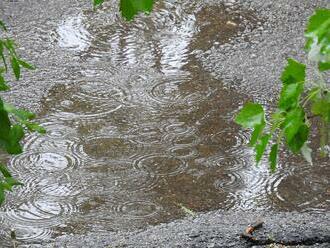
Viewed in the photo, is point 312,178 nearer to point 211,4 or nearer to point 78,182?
point 78,182

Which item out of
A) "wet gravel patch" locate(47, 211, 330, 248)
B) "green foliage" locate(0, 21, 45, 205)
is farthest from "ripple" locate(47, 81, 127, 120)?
"green foliage" locate(0, 21, 45, 205)

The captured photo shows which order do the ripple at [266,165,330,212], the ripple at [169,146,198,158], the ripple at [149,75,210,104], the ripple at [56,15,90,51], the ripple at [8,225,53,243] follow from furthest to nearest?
the ripple at [56,15,90,51] → the ripple at [149,75,210,104] → the ripple at [169,146,198,158] → the ripple at [266,165,330,212] → the ripple at [8,225,53,243]

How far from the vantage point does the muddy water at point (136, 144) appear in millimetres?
4387

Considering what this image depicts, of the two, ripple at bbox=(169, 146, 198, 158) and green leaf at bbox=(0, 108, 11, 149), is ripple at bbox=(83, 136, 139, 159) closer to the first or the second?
ripple at bbox=(169, 146, 198, 158)

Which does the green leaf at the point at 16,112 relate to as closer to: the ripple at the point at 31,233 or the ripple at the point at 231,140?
the ripple at the point at 31,233

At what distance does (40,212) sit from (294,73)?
2974 mm

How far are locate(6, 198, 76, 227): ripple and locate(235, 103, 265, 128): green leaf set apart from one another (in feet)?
9.10

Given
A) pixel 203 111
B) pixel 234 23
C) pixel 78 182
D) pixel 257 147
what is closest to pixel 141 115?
pixel 203 111

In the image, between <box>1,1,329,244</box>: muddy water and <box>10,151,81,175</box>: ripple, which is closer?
<box>1,1,329,244</box>: muddy water

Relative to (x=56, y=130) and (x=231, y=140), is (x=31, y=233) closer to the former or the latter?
(x=56, y=130)

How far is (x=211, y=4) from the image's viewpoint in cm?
699

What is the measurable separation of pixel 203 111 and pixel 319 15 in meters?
3.89

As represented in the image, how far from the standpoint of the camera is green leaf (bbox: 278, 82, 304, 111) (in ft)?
5.01

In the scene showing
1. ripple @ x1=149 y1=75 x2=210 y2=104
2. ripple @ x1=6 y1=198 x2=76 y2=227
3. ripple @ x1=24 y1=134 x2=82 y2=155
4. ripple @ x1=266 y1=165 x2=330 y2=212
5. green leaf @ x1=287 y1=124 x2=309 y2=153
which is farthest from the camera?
ripple @ x1=149 y1=75 x2=210 y2=104
